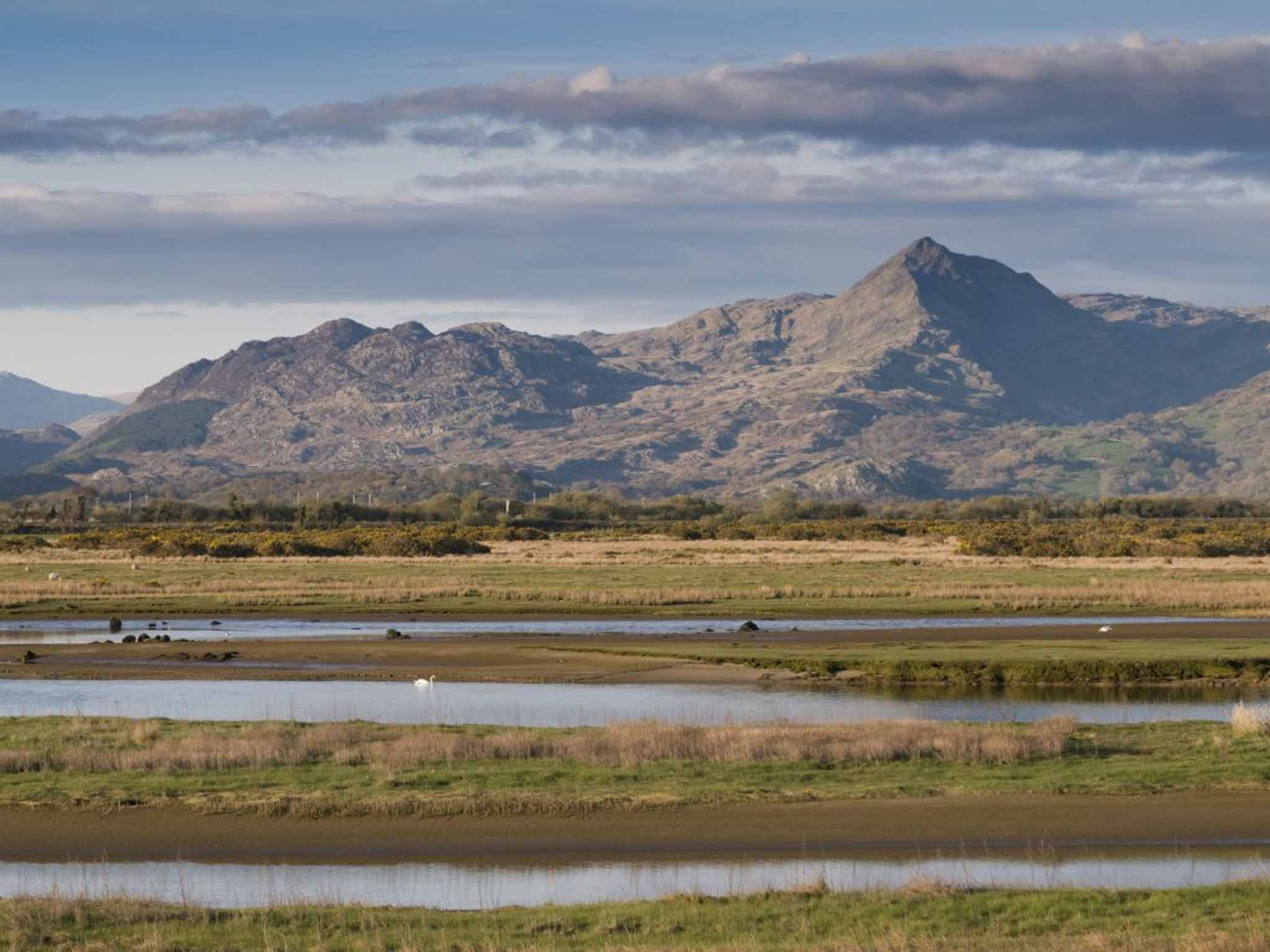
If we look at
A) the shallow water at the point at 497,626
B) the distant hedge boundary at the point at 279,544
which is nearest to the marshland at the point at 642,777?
the shallow water at the point at 497,626

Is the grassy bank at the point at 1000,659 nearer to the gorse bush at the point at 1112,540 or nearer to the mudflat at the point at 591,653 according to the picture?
the mudflat at the point at 591,653

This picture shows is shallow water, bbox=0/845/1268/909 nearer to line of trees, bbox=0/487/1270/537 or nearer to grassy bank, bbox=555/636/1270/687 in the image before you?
grassy bank, bbox=555/636/1270/687

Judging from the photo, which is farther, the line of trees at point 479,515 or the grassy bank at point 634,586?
the line of trees at point 479,515

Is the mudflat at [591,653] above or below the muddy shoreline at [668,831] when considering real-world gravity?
above

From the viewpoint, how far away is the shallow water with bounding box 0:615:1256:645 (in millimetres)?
54094

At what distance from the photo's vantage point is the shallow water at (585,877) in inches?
749

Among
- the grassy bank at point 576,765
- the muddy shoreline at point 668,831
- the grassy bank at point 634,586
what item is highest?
the grassy bank at point 634,586

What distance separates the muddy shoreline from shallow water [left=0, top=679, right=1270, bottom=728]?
26.0ft

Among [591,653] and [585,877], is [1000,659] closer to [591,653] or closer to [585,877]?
[591,653]

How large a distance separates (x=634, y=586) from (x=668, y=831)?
50.6 m

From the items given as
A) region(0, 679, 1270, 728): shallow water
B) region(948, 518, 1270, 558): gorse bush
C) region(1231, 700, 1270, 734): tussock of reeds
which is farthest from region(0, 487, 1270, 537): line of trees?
region(1231, 700, 1270, 734): tussock of reeds

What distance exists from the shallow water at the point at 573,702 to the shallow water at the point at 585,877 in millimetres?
10528

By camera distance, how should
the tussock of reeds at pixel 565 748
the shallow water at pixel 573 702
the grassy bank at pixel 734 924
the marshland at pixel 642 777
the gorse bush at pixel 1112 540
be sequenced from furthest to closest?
1. the gorse bush at pixel 1112 540
2. the shallow water at pixel 573 702
3. the tussock of reeds at pixel 565 748
4. the marshland at pixel 642 777
5. the grassy bank at pixel 734 924

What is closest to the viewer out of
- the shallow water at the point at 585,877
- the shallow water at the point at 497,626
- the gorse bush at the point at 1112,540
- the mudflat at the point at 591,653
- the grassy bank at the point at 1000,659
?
the shallow water at the point at 585,877
